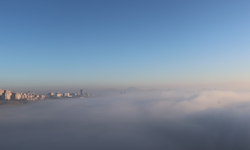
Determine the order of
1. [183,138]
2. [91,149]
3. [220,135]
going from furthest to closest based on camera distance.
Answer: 1. [220,135]
2. [183,138]
3. [91,149]

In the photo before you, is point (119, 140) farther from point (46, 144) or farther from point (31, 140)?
point (31, 140)

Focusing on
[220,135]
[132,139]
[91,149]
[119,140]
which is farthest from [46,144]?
[220,135]

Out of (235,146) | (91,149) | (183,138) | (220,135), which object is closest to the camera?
(91,149)

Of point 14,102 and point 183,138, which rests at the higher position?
point 14,102

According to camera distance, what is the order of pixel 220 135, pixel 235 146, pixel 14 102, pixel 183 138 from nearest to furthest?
pixel 235 146, pixel 183 138, pixel 220 135, pixel 14 102

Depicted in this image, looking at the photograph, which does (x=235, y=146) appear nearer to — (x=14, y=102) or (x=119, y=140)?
(x=119, y=140)

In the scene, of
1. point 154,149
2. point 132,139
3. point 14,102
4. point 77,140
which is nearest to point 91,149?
point 77,140

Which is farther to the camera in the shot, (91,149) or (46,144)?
(46,144)

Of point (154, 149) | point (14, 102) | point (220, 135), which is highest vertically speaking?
point (14, 102)

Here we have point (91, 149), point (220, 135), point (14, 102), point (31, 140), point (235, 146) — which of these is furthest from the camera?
point (14, 102)
